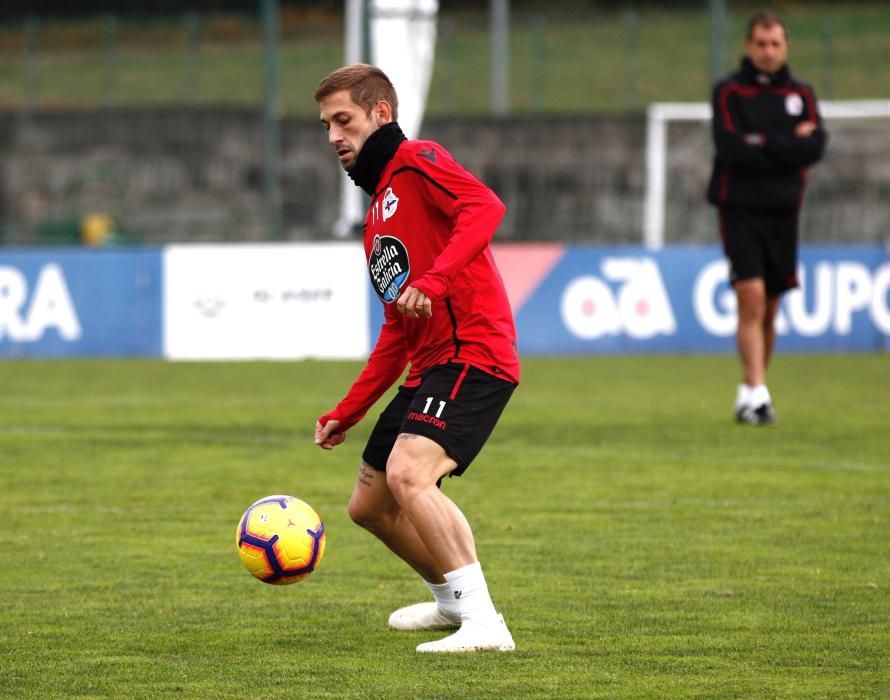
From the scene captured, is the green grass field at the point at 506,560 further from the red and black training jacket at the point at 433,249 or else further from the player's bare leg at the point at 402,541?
the red and black training jacket at the point at 433,249

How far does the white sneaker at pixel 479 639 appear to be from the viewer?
5438mm

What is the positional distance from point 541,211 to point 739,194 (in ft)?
56.5

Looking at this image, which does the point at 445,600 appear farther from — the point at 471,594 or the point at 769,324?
the point at 769,324

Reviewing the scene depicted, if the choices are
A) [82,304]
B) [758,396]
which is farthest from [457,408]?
[82,304]

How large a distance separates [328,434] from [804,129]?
6.77 meters

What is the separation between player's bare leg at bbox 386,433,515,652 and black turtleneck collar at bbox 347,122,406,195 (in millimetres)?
857

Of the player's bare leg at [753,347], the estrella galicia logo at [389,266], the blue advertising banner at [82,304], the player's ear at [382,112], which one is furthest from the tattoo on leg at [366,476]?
the blue advertising banner at [82,304]

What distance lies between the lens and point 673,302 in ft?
64.9

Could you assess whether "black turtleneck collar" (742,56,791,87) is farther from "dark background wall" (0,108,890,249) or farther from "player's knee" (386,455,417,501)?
"dark background wall" (0,108,890,249)

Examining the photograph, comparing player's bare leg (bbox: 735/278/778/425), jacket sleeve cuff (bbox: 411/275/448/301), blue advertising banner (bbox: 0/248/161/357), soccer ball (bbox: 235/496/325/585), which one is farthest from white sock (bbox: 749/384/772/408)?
blue advertising banner (bbox: 0/248/161/357)

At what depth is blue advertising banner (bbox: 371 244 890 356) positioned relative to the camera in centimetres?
1958

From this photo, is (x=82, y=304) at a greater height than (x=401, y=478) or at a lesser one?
lesser

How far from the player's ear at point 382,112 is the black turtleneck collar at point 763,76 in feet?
22.2

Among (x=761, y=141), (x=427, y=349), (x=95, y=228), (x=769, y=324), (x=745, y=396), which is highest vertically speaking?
(x=761, y=141)
